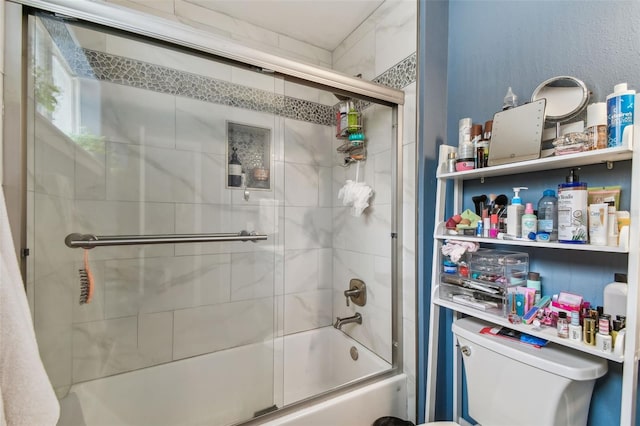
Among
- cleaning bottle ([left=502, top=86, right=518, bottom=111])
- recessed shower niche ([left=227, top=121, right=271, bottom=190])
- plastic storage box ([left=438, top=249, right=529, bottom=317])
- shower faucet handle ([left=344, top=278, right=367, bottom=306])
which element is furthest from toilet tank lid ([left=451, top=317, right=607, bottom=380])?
recessed shower niche ([left=227, top=121, right=271, bottom=190])

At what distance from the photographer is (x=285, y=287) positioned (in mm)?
1789

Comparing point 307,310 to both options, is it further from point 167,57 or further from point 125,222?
point 167,57

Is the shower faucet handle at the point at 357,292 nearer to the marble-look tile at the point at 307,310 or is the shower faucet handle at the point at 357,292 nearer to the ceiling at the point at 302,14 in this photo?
the marble-look tile at the point at 307,310

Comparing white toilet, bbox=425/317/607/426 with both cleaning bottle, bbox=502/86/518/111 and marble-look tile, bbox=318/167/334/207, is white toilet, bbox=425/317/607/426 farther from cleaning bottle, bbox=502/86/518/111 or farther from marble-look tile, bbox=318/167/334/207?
marble-look tile, bbox=318/167/334/207

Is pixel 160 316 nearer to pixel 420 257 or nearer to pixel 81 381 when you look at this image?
pixel 81 381

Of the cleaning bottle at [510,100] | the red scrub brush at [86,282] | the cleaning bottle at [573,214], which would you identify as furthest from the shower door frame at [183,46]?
the cleaning bottle at [573,214]

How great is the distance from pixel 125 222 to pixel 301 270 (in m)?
1.06

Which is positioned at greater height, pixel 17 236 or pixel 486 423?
pixel 17 236

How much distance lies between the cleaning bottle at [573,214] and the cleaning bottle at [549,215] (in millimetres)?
40

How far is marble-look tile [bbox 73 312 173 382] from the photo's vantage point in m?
1.16

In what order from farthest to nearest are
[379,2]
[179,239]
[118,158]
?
[379,2], [179,239], [118,158]

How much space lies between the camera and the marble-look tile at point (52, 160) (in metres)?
0.92

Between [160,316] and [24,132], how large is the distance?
0.97 meters

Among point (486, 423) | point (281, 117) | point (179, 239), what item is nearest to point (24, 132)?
point (179, 239)
